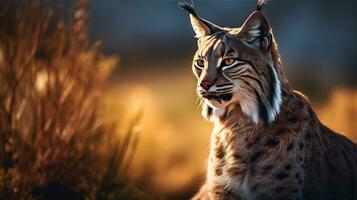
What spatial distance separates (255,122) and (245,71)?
1.36ft

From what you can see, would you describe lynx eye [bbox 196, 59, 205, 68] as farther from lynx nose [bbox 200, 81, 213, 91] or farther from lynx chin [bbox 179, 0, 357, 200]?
lynx nose [bbox 200, 81, 213, 91]

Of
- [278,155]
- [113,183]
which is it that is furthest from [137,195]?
[278,155]

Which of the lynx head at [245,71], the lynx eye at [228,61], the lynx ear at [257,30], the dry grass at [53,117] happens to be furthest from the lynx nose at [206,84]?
the dry grass at [53,117]

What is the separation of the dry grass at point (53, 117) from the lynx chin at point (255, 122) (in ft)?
6.61

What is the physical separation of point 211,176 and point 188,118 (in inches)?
172

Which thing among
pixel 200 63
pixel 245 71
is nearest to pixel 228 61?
pixel 245 71

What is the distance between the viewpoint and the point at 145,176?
9500 millimetres

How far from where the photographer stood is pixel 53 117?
773 cm

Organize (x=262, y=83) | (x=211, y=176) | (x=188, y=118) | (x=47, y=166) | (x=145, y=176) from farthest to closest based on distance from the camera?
(x=188, y=118) → (x=145, y=176) → (x=47, y=166) → (x=211, y=176) → (x=262, y=83)

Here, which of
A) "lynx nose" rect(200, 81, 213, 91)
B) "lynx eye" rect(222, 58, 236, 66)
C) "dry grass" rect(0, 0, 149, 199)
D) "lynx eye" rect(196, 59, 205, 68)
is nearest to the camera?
"lynx nose" rect(200, 81, 213, 91)

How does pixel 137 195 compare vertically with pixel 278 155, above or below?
below

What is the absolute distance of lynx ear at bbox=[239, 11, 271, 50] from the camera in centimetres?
565

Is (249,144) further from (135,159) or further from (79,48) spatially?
(135,159)

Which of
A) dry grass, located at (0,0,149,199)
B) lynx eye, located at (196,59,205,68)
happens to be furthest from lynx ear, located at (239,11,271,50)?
dry grass, located at (0,0,149,199)
